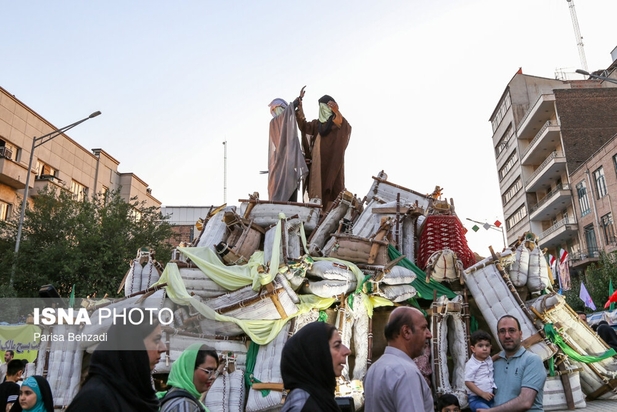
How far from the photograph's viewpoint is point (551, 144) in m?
43.9

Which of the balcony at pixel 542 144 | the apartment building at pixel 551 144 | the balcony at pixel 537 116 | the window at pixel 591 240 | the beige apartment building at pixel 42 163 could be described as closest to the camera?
the beige apartment building at pixel 42 163

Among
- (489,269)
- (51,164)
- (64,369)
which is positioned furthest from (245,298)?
(51,164)

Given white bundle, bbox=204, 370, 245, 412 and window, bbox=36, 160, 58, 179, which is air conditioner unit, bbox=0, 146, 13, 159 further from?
white bundle, bbox=204, 370, 245, 412

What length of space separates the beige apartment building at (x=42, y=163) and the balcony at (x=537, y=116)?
103 feet

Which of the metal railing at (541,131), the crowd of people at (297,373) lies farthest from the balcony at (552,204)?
the crowd of people at (297,373)

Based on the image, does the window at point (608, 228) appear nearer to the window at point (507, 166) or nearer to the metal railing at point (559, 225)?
the metal railing at point (559, 225)

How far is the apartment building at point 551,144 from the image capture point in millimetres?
41250

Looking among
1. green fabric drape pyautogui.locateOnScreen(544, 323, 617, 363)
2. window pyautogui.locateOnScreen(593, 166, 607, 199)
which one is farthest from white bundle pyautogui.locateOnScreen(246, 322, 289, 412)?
window pyautogui.locateOnScreen(593, 166, 607, 199)

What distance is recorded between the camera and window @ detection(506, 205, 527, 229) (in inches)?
1914

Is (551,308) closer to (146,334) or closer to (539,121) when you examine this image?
(146,334)

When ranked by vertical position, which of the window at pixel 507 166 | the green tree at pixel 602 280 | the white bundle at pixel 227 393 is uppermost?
the window at pixel 507 166

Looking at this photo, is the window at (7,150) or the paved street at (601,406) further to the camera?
the window at (7,150)

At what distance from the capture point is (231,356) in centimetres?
870

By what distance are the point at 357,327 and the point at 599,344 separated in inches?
165
